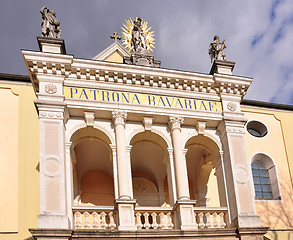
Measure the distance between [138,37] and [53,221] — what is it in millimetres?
9017

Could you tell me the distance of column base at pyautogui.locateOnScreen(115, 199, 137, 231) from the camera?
1599 centimetres

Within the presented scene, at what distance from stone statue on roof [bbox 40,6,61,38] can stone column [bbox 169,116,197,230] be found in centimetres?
557

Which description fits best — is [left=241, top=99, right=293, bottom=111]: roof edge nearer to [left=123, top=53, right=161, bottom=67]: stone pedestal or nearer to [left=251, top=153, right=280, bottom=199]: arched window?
[left=251, top=153, right=280, bottom=199]: arched window

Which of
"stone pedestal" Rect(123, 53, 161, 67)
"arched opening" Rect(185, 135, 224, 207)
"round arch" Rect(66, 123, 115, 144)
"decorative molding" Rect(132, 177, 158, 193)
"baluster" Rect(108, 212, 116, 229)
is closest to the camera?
→ "baluster" Rect(108, 212, 116, 229)

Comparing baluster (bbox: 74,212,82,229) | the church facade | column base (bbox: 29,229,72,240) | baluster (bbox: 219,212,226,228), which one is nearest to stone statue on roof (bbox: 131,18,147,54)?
the church facade

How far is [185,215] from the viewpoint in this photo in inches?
659

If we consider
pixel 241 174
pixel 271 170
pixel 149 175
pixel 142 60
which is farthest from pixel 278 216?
pixel 142 60

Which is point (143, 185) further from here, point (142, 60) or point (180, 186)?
point (142, 60)

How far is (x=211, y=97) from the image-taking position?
19.3 m

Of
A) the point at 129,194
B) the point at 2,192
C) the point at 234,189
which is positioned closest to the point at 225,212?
the point at 234,189

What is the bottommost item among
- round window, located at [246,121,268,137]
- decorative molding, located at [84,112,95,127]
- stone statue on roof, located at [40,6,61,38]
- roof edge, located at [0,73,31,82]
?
decorative molding, located at [84,112,95,127]

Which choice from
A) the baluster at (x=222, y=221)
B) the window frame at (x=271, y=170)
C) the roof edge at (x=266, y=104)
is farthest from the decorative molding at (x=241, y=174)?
the roof edge at (x=266, y=104)

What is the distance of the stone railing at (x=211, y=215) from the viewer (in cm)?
1714

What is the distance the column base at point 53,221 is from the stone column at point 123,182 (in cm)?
188
